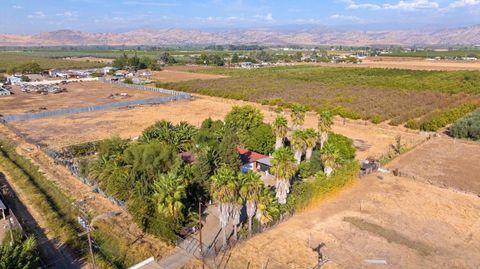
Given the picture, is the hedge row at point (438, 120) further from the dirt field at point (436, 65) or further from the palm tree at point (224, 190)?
the dirt field at point (436, 65)

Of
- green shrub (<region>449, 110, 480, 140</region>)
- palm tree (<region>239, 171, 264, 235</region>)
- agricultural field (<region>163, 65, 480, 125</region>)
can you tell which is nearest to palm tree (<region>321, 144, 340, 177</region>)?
palm tree (<region>239, 171, 264, 235</region>)

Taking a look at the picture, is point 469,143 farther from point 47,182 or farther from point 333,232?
point 47,182

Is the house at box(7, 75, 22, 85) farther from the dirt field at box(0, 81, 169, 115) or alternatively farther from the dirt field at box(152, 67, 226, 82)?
the dirt field at box(152, 67, 226, 82)

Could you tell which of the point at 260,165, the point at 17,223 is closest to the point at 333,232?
the point at 260,165

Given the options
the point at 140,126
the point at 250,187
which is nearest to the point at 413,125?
the point at 140,126

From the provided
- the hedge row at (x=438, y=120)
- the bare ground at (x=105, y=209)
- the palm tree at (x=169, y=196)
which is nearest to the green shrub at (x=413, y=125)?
the hedge row at (x=438, y=120)

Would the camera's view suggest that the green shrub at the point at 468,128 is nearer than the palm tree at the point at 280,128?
No

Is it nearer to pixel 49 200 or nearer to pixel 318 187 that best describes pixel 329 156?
pixel 318 187
